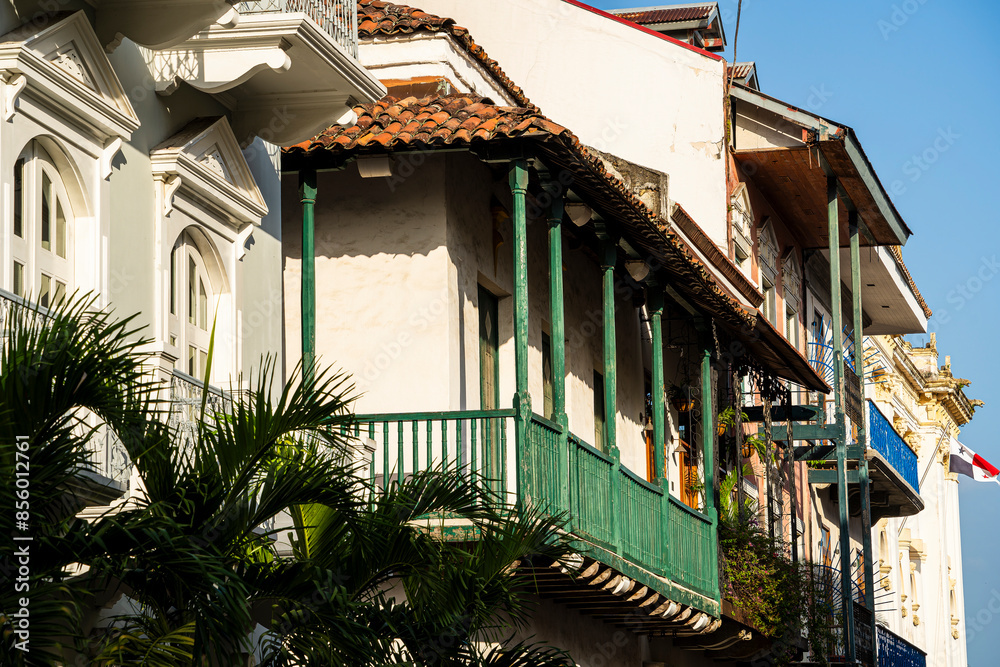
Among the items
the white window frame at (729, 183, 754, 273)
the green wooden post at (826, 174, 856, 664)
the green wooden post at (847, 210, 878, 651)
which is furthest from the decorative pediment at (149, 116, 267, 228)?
the green wooden post at (847, 210, 878, 651)

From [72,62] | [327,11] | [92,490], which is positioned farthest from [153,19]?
[92,490]

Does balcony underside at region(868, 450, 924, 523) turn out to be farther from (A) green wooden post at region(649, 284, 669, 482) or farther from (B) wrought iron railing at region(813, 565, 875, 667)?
(A) green wooden post at region(649, 284, 669, 482)

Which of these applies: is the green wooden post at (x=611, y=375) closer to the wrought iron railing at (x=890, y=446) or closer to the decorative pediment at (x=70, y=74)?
the decorative pediment at (x=70, y=74)

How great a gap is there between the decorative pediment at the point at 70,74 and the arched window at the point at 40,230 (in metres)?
0.31

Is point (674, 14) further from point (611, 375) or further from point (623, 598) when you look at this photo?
point (623, 598)

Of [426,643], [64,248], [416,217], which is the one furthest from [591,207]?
[426,643]

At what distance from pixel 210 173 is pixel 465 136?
2.24 meters

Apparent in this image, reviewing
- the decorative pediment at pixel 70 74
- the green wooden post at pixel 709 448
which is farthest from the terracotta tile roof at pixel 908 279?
the decorative pediment at pixel 70 74

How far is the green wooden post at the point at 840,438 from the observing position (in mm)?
20047

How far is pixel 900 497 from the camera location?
28.7 meters

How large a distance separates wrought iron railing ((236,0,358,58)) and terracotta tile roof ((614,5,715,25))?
47.5ft

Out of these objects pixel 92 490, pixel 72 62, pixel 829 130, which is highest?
pixel 829 130

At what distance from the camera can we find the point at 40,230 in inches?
352

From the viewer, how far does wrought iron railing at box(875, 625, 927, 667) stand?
25.5 metres
